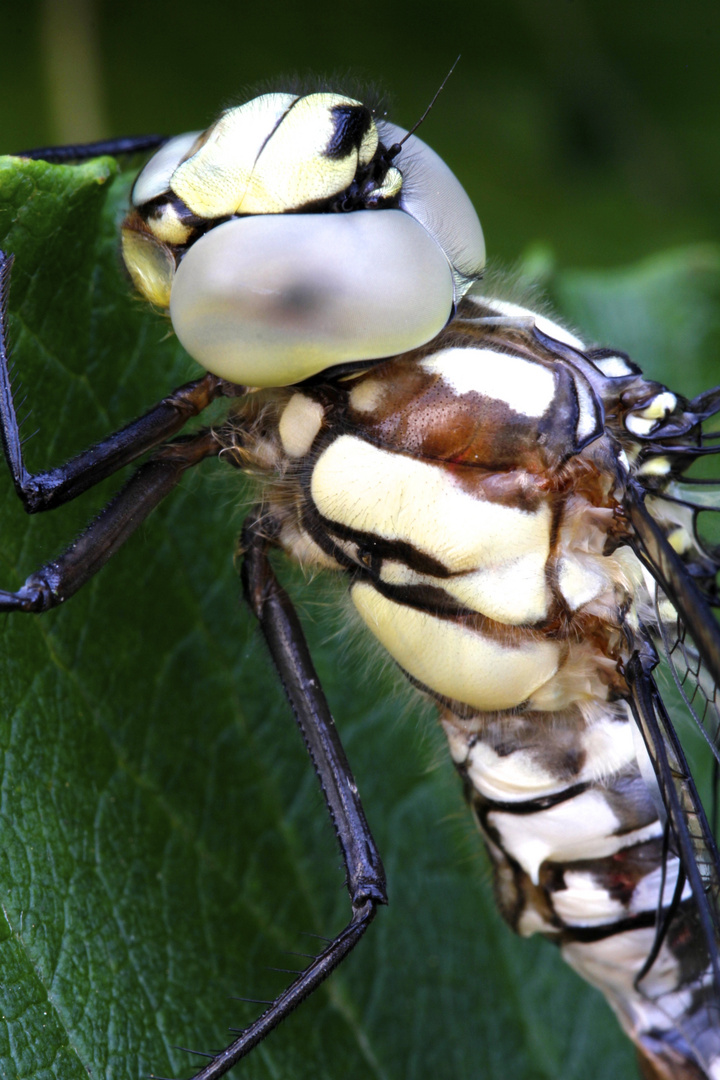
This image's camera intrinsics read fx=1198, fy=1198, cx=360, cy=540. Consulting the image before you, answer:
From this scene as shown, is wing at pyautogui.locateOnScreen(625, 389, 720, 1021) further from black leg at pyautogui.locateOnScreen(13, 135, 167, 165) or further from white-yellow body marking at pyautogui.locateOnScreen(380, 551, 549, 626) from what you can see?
black leg at pyautogui.locateOnScreen(13, 135, 167, 165)

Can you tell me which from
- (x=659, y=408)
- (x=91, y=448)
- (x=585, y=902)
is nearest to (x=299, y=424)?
(x=91, y=448)

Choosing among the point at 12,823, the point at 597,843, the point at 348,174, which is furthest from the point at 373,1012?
the point at 348,174

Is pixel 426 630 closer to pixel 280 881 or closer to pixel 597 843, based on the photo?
pixel 597 843

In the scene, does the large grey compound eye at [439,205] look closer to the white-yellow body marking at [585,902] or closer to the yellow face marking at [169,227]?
the yellow face marking at [169,227]

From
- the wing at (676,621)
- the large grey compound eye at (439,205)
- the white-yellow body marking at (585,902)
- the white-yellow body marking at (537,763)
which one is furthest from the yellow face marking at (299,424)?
the white-yellow body marking at (585,902)

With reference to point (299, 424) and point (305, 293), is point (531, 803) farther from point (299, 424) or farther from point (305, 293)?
point (305, 293)

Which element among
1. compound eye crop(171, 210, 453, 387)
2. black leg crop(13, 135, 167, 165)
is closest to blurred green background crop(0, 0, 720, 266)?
black leg crop(13, 135, 167, 165)
